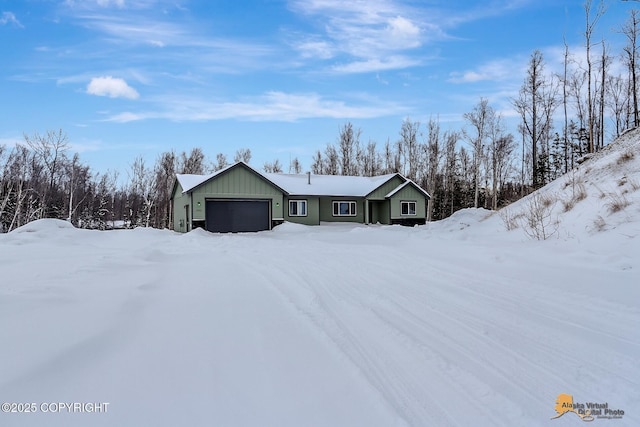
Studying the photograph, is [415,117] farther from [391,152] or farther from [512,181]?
[512,181]

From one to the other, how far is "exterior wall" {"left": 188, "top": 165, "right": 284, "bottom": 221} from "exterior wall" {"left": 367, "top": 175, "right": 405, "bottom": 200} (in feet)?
24.3

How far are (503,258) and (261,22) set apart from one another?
11548 millimetres

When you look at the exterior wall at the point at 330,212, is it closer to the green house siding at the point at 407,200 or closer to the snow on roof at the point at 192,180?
the green house siding at the point at 407,200

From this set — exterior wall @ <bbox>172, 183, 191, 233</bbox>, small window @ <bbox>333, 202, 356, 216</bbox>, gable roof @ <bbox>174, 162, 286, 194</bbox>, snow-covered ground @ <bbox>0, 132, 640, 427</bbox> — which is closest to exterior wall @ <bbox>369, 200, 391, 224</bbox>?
small window @ <bbox>333, 202, 356, 216</bbox>

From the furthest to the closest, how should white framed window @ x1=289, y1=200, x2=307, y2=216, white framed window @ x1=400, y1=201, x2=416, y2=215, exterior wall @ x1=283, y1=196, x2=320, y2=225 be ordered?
white framed window @ x1=400, y1=201, x2=416, y2=215
white framed window @ x1=289, y1=200, x2=307, y2=216
exterior wall @ x1=283, y1=196, x2=320, y2=225

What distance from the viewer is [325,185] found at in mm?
27266

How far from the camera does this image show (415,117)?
40469 mm

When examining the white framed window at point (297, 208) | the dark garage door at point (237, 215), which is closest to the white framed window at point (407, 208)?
the white framed window at point (297, 208)

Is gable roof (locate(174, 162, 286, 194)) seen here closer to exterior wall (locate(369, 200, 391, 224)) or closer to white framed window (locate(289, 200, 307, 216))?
white framed window (locate(289, 200, 307, 216))

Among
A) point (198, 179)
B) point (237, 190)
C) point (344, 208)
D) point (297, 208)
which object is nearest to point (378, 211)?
Answer: point (344, 208)

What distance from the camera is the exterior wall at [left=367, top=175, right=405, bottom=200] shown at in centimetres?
2673

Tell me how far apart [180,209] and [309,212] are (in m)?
9.05

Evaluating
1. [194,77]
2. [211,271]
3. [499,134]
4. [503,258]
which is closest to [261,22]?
[194,77]

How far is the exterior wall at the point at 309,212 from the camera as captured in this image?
24.6 meters
